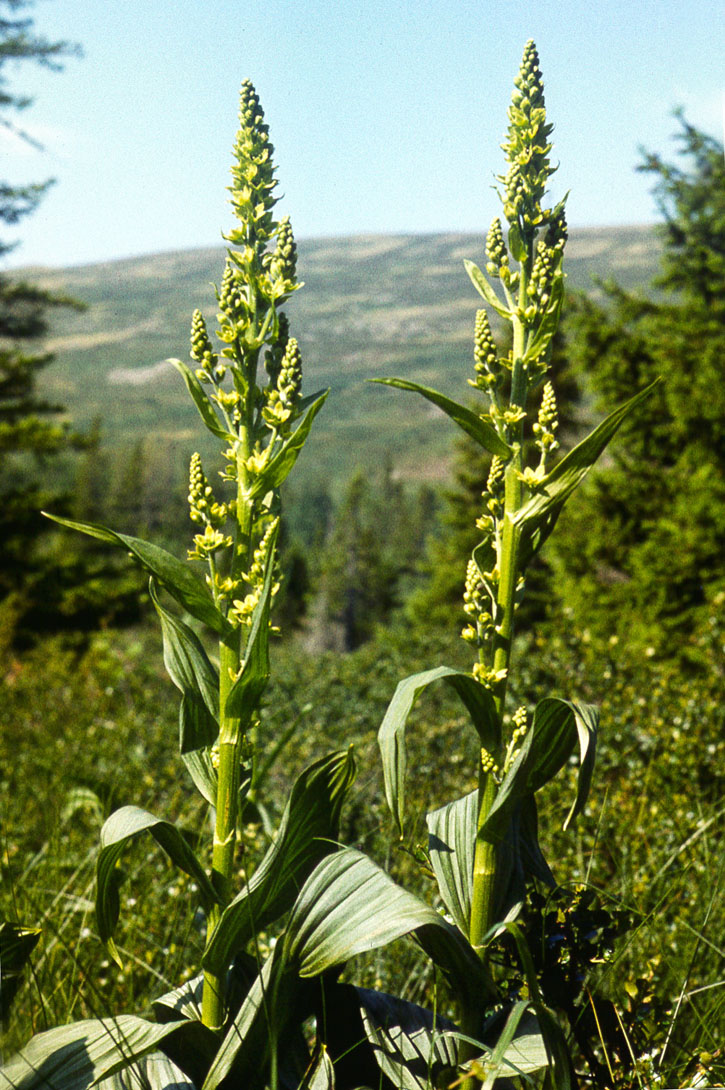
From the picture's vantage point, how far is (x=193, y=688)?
1532mm

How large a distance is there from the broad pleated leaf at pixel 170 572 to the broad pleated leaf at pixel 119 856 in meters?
0.34

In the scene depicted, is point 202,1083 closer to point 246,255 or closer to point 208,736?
point 208,736

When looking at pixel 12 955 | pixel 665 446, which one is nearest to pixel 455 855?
pixel 12 955

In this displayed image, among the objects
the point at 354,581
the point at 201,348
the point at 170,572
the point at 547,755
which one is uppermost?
the point at 201,348

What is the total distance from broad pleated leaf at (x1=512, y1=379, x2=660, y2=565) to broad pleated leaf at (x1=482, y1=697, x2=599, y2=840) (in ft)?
0.90

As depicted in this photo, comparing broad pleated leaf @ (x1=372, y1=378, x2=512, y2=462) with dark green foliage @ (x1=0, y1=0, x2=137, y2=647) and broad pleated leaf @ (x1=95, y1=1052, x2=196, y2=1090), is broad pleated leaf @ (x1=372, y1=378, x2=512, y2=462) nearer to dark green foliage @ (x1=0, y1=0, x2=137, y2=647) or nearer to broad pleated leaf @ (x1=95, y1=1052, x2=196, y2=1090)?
broad pleated leaf @ (x1=95, y1=1052, x2=196, y2=1090)

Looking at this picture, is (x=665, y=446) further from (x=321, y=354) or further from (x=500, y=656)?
(x=321, y=354)

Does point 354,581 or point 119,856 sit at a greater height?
point 119,856

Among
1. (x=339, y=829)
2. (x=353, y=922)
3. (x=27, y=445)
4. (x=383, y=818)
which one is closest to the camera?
(x=353, y=922)

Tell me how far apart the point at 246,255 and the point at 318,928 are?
1.13 m

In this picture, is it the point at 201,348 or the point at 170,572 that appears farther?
the point at 201,348

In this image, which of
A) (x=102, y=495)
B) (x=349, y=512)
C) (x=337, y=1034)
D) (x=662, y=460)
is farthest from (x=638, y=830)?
(x=102, y=495)

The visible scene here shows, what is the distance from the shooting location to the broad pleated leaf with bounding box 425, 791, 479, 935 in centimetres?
144

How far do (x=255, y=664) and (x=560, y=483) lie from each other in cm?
59
